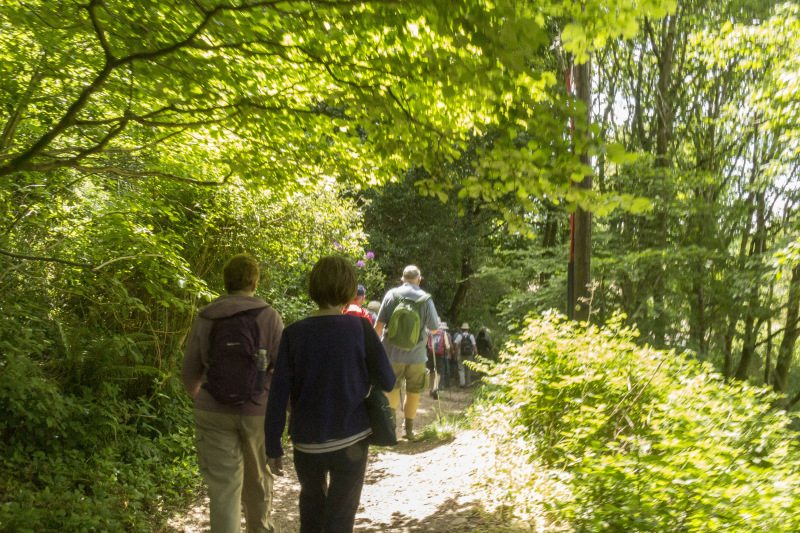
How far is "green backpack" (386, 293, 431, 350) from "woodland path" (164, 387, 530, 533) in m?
1.25

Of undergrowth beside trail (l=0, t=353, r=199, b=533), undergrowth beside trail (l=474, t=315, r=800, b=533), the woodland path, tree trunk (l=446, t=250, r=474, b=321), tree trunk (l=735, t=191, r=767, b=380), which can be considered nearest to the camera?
undergrowth beside trail (l=474, t=315, r=800, b=533)

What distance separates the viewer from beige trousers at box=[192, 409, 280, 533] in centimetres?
335

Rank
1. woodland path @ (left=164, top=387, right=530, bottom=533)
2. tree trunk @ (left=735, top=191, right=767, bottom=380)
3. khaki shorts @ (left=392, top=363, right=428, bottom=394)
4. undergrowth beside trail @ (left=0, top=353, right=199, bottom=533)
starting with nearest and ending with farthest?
undergrowth beside trail @ (left=0, top=353, right=199, bottom=533)
woodland path @ (left=164, top=387, right=530, bottom=533)
khaki shorts @ (left=392, top=363, right=428, bottom=394)
tree trunk @ (left=735, top=191, right=767, bottom=380)

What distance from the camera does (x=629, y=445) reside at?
169 inches

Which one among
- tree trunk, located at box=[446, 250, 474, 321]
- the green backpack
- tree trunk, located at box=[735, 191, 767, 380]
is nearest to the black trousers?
the green backpack

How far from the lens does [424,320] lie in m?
6.80

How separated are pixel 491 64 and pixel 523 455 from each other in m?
3.24

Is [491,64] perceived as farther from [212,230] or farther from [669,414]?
[212,230]

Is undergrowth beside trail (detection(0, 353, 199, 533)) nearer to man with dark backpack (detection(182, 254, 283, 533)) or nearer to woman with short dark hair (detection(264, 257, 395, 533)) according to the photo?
man with dark backpack (detection(182, 254, 283, 533))

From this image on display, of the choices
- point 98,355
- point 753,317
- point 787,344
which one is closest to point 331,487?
point 98,355

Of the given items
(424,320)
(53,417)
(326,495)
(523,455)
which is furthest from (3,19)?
(523,455)

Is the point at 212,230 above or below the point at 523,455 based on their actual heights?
above

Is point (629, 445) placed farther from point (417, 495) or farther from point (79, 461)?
point (79, 461)

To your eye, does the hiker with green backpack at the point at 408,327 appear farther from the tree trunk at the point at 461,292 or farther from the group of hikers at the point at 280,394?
the tree trunk at the point at 461,292
